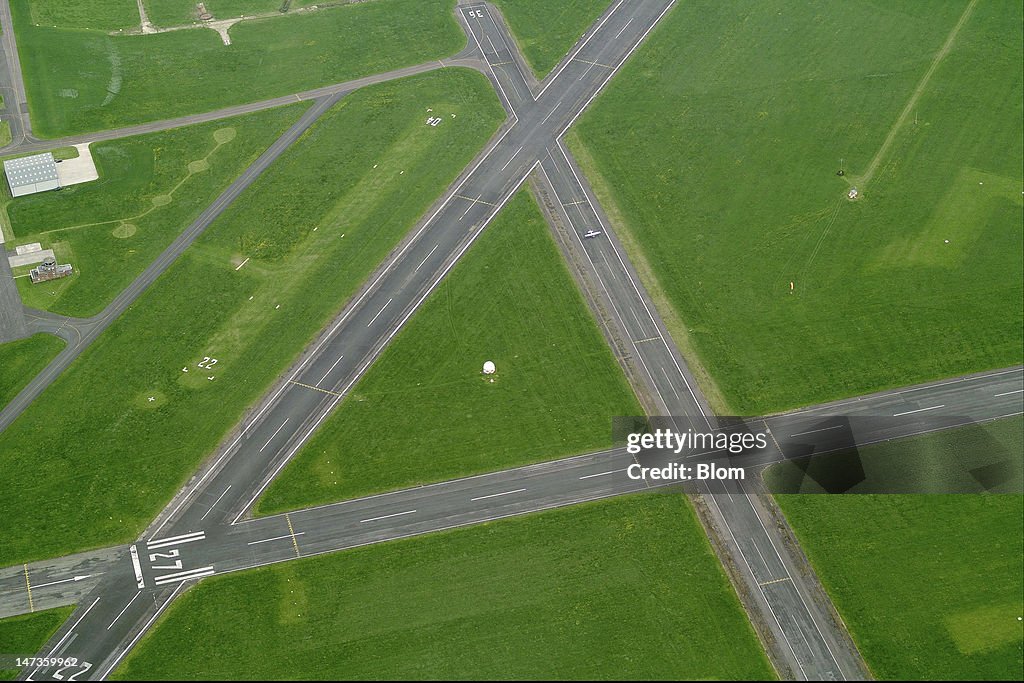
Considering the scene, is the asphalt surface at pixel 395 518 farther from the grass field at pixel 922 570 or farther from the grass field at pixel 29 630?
the grass field at pixel 922 570

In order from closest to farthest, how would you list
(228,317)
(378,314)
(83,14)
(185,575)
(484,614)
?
(484,614)
(185,575)
(228,317)
(378,314)
(83,14)

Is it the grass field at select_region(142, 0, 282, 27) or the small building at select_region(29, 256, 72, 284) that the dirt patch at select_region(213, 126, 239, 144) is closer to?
the grass field at select_region(142, 0, 282, 27)

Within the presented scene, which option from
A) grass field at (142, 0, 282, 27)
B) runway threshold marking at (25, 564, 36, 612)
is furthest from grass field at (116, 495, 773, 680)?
grass field at (142, 0, 282, 27)

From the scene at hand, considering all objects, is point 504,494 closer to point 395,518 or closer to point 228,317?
point 395,518

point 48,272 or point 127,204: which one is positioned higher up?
point 127,204

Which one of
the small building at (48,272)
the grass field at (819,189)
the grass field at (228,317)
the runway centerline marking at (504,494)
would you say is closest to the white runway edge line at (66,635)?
the grass field at (228,317)

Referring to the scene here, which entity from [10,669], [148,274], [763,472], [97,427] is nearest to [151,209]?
[148,274]

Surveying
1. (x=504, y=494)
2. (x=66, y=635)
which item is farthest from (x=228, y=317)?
(x=504, y=494)
